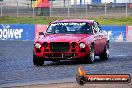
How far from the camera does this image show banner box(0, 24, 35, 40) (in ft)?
117

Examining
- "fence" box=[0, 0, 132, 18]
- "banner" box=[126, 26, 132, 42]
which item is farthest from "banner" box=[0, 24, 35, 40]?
"fence" box=[0, 0, 132, 18]

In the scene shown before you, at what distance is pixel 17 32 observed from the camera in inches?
1428

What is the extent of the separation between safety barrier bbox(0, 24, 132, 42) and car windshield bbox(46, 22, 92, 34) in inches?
640

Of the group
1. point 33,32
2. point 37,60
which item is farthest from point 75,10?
point 37,60

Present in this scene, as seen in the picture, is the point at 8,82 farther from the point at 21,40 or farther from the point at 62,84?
the point at 21,40

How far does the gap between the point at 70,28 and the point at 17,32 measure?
64.3ft

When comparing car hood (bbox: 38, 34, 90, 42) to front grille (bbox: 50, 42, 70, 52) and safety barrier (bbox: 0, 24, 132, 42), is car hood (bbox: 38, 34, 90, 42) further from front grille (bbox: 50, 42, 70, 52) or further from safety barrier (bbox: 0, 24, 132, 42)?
safety barrier (bbox: 0, 24, 132, 42)

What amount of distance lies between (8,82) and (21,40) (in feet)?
80.3

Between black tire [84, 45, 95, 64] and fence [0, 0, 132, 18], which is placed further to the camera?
fence [0, 0, 132, 18]

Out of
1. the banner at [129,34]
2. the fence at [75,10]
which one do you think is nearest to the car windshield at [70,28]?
the banner at [129,34]

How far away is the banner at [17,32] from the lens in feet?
117

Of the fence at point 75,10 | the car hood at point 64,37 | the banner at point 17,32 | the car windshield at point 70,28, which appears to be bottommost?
the banner at point 17,32

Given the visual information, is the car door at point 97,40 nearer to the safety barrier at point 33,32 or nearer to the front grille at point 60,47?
the front grille at point 60,47

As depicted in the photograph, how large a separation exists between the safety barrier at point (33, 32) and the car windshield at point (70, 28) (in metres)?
16.3
